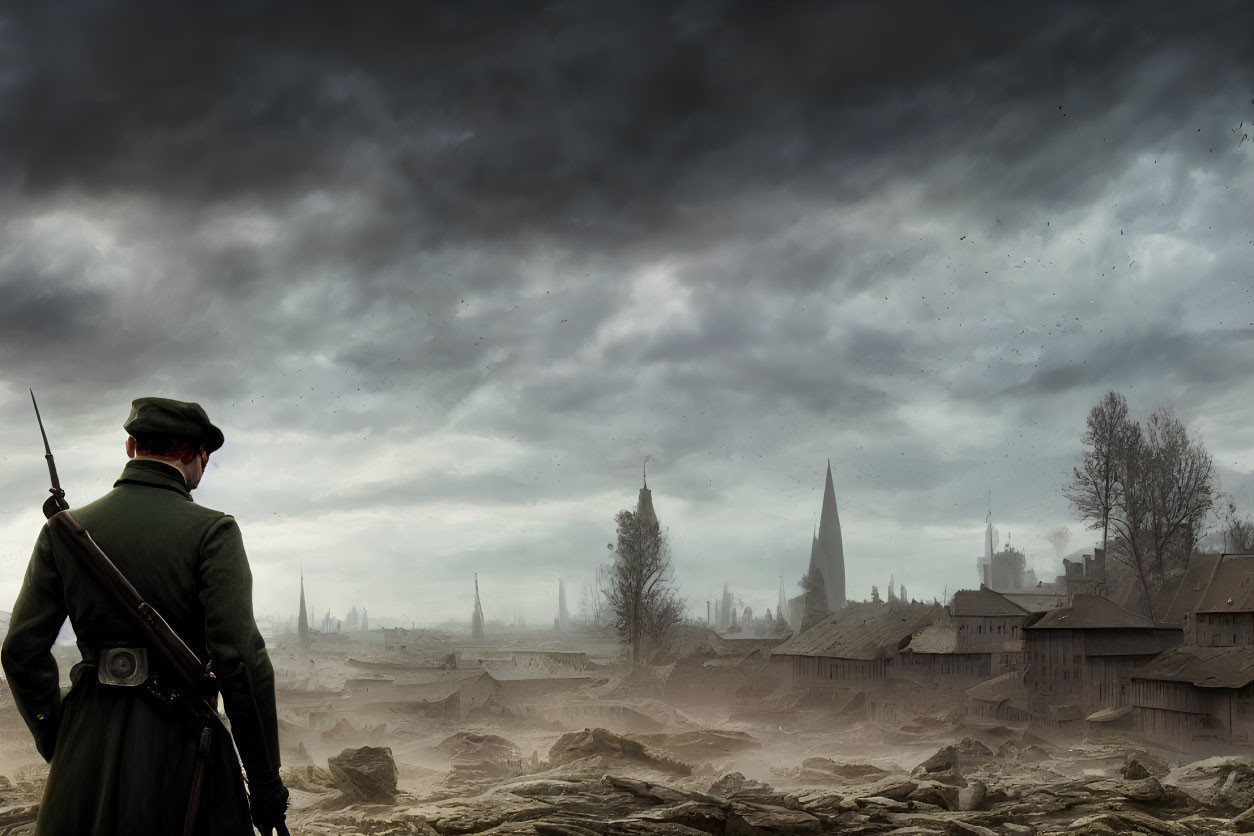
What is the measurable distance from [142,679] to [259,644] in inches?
24.8

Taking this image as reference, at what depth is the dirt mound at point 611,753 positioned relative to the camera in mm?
28906

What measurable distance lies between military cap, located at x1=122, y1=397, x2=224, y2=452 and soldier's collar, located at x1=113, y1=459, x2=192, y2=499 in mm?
181

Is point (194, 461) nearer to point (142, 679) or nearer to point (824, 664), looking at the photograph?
point (142, 679)

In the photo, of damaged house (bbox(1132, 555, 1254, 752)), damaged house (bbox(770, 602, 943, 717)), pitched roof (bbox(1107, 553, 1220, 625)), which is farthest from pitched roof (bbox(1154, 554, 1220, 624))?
damaged house (bbox(770, 602, 943, 717))

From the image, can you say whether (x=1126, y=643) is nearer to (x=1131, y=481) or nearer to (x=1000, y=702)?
(x=1000, y=702)

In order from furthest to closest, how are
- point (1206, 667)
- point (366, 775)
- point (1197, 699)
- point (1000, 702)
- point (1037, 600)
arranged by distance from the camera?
point (1037, 600) < point (1000, 702) < point (1206, 667) < point (1197, 699) < point (366, 775)

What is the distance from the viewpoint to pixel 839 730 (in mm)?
43938

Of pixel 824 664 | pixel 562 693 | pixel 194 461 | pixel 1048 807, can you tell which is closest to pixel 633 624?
pixel 562 693

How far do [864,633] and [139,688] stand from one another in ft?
170

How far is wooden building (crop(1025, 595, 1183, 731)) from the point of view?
38.1 m

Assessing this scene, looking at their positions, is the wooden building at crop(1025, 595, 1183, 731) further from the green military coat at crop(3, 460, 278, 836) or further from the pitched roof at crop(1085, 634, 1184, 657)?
the green military coat at crop(3, 460, 278, 836)

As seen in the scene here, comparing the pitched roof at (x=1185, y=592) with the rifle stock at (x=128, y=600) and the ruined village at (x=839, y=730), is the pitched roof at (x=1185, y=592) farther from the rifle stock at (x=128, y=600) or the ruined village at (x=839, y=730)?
the rifle stock at (x=128, y=600)

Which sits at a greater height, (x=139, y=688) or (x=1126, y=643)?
(x=139, y=688)

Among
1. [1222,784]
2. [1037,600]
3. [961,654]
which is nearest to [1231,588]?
[961,654]
